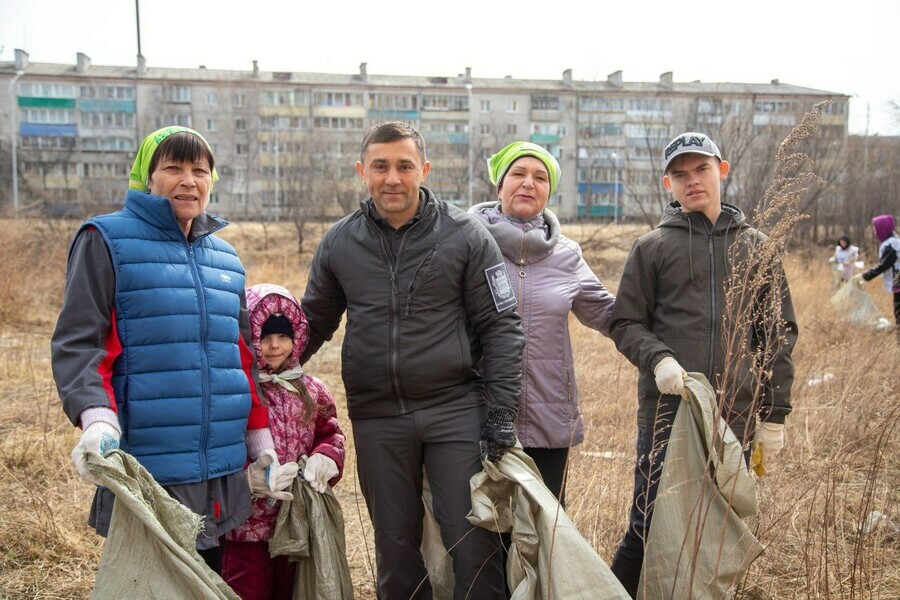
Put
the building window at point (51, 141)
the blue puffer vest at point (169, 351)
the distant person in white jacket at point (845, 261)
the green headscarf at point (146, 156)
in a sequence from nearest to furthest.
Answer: the blue puffer vest at point (169, 351)
the green headscarf at point (146, 156)
the distant person in white jacket at point (845, 261)
the building window at point (51, 141)

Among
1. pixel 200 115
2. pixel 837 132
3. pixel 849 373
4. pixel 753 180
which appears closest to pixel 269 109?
pixel 200 115

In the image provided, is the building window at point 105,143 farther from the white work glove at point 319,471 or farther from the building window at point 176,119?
the white work glove at point 319,471

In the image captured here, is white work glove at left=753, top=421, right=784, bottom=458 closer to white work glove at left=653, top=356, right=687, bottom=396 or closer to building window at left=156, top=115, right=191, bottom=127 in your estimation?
white work glove at left=653, top=356, right=687, bottom=396

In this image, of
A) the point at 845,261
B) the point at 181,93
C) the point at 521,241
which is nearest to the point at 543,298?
the point at 521,241

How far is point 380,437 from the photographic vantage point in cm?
244

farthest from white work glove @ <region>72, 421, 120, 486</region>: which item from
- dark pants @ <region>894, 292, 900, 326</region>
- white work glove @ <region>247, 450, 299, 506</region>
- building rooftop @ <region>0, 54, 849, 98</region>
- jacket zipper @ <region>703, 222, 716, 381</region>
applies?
building rooftop @ <region>0, 54, 849, 98</region>

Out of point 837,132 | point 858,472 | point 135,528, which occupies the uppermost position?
point 837,132

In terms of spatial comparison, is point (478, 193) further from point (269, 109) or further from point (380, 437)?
point (380, 437)

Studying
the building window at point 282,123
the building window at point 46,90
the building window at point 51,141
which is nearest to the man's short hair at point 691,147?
the building window at point 282,123

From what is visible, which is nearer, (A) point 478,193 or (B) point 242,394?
(B) point 242,394

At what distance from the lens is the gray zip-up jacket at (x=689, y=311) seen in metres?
2.54

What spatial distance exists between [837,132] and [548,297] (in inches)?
1126

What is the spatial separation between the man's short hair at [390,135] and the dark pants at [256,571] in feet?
4.78

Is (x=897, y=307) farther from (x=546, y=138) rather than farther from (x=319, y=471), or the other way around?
(x=546, y=138)
